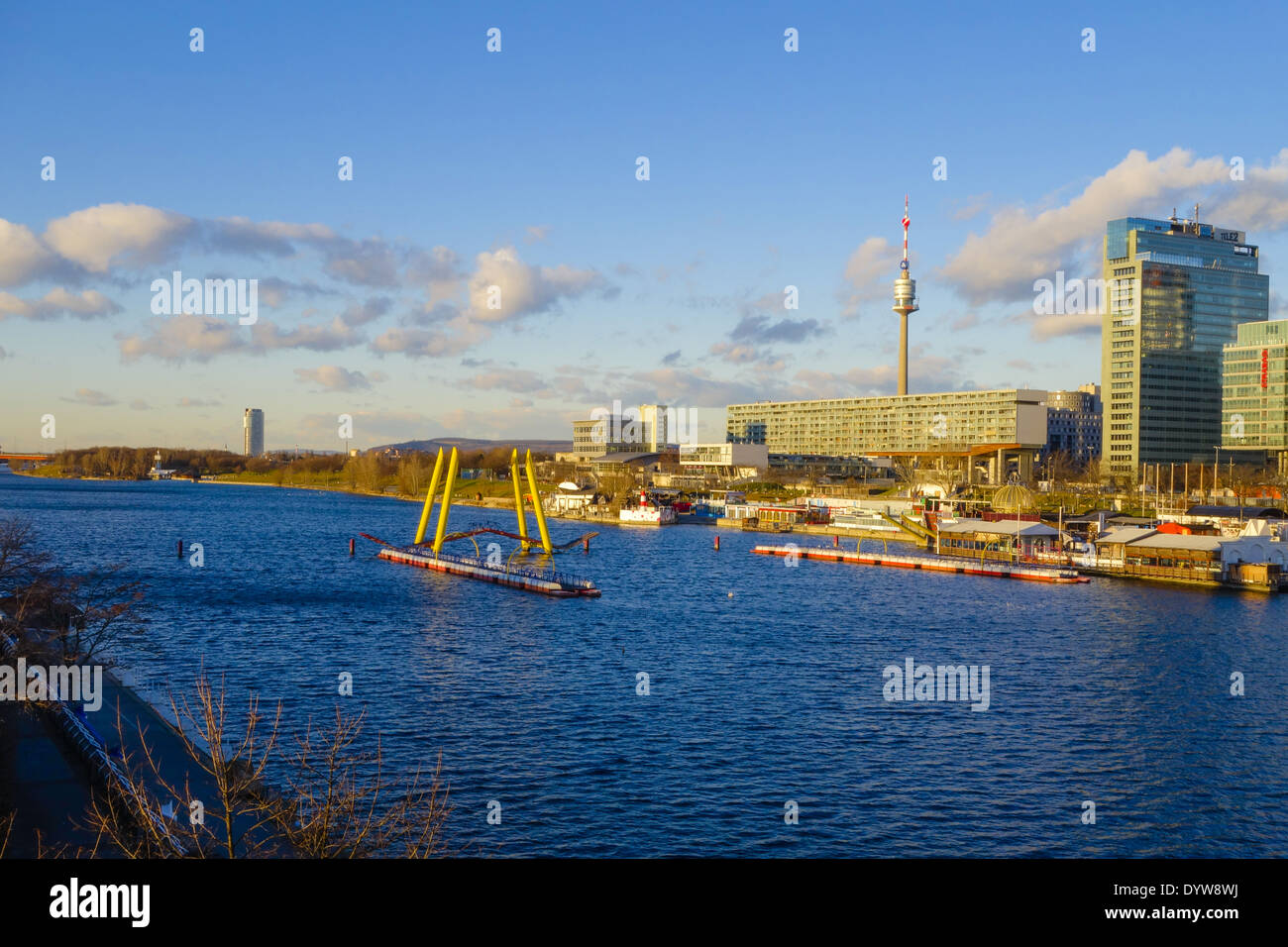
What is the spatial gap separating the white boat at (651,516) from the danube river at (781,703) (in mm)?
61359

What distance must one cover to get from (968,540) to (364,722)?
2365 inches

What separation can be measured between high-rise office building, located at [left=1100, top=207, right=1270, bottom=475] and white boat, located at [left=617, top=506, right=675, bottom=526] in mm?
82495

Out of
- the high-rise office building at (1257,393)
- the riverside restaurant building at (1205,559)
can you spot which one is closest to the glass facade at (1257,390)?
the high-rise office building at (1257,393)

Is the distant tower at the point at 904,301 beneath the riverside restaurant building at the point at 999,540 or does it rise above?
above

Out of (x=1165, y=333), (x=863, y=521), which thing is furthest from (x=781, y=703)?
(x=1165, y=333)

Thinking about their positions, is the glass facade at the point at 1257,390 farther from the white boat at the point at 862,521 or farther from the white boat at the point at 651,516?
the white boat at the point at 651,516

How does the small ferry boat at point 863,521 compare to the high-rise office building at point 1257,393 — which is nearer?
the small ferry boat at point 863,521

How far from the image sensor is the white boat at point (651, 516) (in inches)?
4892

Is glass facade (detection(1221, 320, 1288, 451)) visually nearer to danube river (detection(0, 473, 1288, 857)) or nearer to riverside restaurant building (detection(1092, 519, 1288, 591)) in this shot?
riverside restaurant building (detection(1092, 519, 1288, 591))

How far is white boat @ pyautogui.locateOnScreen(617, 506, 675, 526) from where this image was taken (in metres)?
124

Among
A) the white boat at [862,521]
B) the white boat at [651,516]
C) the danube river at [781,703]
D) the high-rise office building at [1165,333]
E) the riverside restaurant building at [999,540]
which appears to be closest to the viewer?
the danube river at [781,703]

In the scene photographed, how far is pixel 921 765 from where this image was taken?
24.5 meters

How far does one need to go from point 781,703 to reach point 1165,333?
164111mm

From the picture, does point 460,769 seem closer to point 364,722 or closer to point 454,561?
point 364,722
